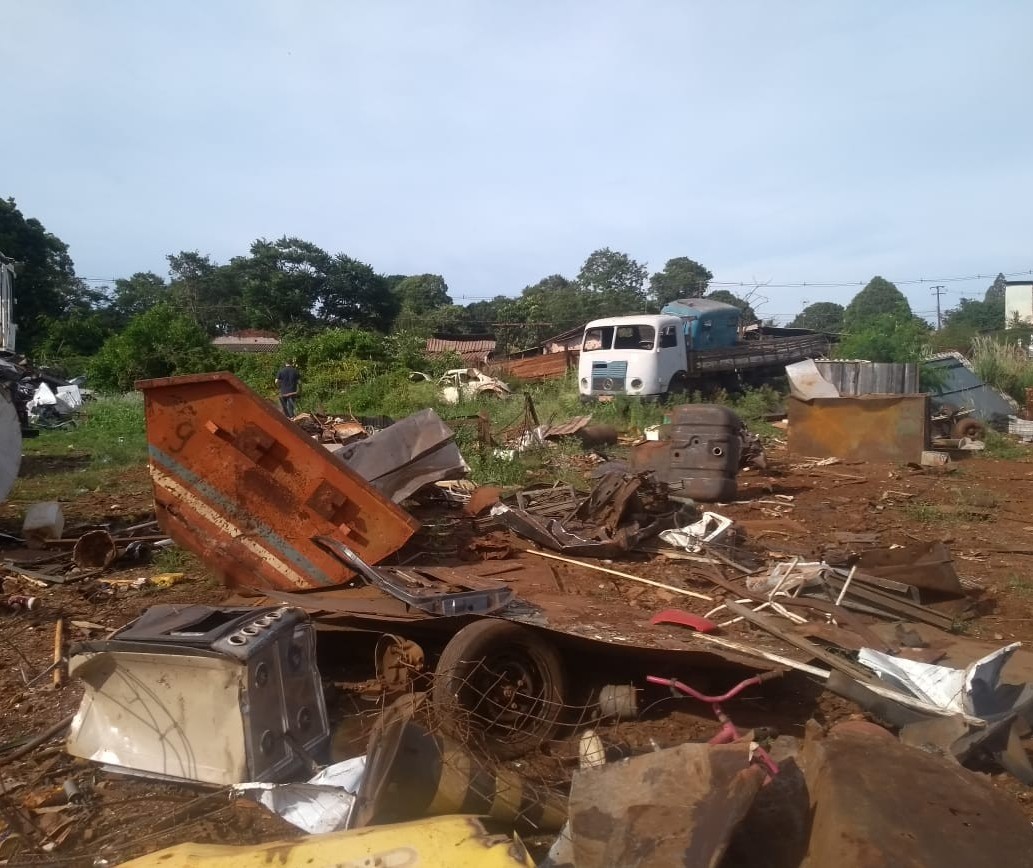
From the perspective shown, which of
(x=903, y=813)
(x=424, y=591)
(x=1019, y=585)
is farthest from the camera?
(x=1019, y=585)

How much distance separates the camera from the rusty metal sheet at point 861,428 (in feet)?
42.0

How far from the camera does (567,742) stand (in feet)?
12.8

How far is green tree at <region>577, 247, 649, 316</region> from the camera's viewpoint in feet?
166

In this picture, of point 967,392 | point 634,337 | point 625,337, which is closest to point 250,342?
point 625,337

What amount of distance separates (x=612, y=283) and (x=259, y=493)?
57047 mm

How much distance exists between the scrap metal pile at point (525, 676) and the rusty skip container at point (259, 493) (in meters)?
0.02

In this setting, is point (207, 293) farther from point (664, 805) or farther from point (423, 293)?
point (664, 805)

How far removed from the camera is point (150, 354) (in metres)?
27.1

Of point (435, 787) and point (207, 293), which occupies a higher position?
point (207, 293)

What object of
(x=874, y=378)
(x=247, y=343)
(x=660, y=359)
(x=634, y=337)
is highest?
(x=247, y=343)

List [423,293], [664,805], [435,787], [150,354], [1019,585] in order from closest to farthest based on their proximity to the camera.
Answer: [664,805] → [435,787] → [1019,585] → [150,354] → [423,293]

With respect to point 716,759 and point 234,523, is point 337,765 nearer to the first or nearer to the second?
point 716,759

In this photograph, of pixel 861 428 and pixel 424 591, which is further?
pixel 861 428

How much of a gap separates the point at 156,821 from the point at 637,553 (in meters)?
4.30
